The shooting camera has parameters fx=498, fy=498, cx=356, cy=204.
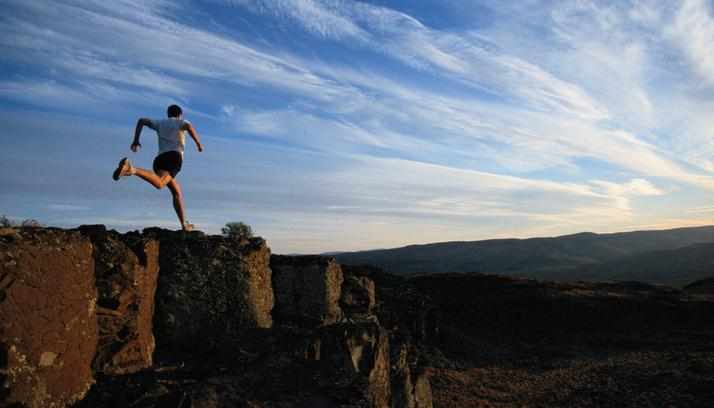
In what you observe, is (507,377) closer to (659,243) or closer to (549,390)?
(549,390)

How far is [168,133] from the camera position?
5191 mm

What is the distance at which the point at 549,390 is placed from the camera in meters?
10.4

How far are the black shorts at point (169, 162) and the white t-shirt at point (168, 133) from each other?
1.8 inches

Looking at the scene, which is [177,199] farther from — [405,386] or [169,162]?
[405,386]

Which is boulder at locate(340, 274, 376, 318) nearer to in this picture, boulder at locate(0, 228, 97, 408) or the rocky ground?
the rocky ground

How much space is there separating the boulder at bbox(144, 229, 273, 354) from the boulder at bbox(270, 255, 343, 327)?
6.02 ft

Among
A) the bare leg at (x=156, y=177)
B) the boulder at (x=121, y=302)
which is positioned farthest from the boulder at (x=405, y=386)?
the bare leg at (x=156, y=177)

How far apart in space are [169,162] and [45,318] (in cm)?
230

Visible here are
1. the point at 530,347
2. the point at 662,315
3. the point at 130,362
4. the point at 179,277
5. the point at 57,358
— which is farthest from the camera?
the point at 662,315

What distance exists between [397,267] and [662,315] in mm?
42862

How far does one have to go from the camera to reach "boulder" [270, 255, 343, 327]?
25.0 feet

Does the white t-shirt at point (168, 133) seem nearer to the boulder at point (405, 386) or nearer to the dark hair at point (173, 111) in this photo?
the dark hair at point (173, 111)

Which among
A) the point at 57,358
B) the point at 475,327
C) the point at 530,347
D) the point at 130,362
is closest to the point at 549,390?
the point at 530,347

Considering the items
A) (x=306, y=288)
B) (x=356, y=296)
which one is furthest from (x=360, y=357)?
(x=356, y=296)
